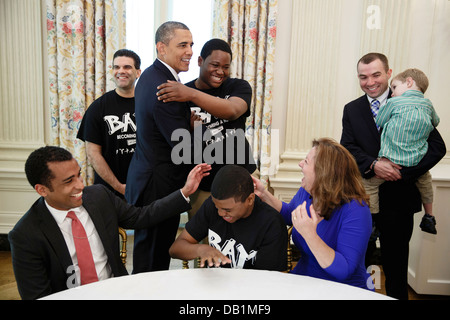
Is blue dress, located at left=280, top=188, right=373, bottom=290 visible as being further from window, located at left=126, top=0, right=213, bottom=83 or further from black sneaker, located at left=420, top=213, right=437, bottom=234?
window, located at left=126, top=0, right=213, bottom=83

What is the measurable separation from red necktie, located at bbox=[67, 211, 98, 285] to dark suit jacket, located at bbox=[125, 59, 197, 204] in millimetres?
443

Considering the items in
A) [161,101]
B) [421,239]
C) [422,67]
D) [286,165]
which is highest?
[422,67]

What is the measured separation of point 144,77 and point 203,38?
1.77 meters

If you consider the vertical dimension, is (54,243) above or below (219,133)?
below

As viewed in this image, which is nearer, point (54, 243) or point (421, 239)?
point (54, 243)

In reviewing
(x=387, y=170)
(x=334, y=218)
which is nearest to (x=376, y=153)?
(x=387, y=170)

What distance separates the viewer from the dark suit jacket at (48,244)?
140cm

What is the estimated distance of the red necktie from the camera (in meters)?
1.54

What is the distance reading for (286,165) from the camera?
11.3ft

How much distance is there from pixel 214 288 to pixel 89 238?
65cm

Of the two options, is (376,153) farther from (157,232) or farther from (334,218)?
(157,232)

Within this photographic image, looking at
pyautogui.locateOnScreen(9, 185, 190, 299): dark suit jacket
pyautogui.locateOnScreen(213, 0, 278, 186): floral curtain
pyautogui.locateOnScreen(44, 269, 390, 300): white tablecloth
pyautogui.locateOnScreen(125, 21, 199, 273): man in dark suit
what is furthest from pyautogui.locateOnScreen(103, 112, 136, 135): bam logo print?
pyautogui.locateOnScreen(44, 269, 390, 300): white tablecloth
